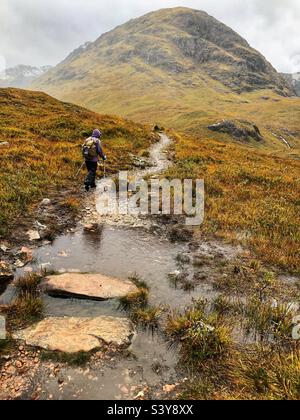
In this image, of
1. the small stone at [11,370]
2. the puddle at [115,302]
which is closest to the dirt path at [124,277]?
the puddle at [115,302]

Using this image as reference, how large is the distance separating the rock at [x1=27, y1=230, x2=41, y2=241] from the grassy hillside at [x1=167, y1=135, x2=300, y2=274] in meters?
5.98

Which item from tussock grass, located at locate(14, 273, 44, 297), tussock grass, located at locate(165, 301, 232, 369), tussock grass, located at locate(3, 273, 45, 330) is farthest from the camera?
tussock grass, located at locate(14, 273, 44, 297)

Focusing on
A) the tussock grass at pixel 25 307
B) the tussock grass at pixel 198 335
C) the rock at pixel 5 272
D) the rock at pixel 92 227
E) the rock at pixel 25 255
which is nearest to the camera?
the tussock grass at pixel 198 335

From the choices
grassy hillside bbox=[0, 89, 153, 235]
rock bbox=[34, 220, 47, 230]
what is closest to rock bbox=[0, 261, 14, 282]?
grassy hillside bbox=[0, 89, 153, 235]

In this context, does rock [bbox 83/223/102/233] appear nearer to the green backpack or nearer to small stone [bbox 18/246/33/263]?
small stone [bbox 18/246/33/263]

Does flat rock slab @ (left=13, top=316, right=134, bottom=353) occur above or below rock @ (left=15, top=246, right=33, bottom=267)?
below

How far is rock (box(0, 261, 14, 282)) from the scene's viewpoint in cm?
807

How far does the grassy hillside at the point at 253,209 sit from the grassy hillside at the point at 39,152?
252 inches

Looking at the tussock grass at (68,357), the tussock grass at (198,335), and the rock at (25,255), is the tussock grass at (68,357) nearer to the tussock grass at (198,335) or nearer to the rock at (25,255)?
the tussock grass at (198,335)

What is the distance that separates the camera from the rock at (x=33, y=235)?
10.6 meters

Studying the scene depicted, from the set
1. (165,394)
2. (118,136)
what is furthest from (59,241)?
(118,136)

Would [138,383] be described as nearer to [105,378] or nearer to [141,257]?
[105,378]

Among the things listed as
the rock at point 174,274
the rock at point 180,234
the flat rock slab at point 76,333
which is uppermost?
the rock at point 180,234
